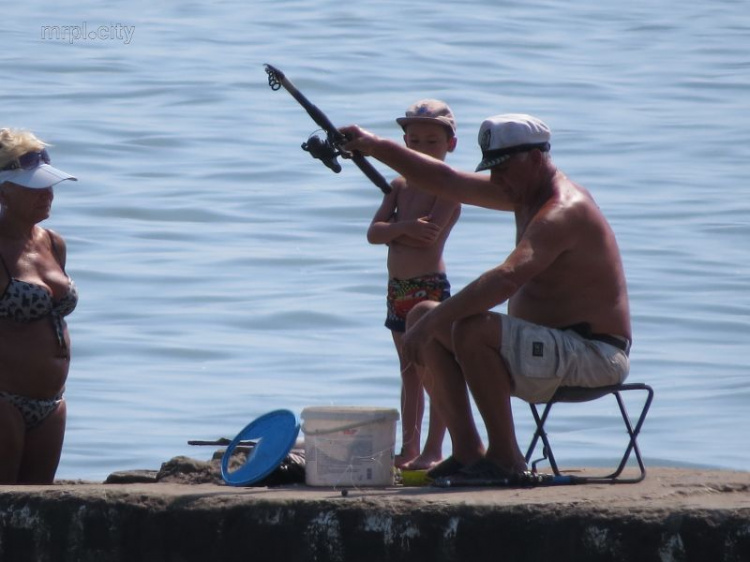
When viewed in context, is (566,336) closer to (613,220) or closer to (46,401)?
(46,401)

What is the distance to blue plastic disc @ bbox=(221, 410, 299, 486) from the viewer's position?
5.41 meters

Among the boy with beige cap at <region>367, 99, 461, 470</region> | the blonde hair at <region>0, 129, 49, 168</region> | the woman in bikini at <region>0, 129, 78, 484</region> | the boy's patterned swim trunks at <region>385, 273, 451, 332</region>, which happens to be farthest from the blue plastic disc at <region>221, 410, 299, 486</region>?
the blonde hair at <region>0, 129, 49, 168</region>

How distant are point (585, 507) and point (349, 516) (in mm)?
686

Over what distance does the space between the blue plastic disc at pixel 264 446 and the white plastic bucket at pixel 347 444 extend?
0.39ft

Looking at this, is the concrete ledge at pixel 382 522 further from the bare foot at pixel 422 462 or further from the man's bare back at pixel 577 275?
the bare foot at pixel 422 462

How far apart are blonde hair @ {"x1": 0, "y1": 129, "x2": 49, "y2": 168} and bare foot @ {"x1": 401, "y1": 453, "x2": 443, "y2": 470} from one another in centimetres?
174

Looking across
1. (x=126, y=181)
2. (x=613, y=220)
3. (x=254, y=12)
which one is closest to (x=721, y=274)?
(x=613, y=220)

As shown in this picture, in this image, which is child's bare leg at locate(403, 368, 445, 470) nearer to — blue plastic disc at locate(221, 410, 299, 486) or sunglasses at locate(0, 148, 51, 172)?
blue plastic disc at locate(221, 410, 299, 486)

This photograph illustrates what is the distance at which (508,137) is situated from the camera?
5301 mm

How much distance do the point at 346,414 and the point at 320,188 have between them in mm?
13627

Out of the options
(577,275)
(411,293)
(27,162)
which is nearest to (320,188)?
(411,293)

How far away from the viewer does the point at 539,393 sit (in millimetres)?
5293

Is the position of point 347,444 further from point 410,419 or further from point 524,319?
point 410,419

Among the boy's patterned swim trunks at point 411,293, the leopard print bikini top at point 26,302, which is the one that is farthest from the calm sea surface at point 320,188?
the leopard print bikini top at point 26,302
